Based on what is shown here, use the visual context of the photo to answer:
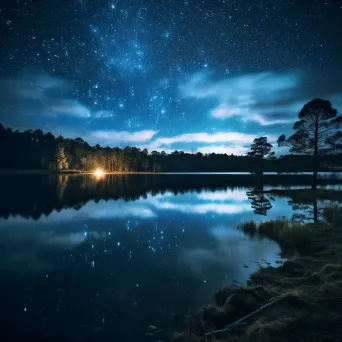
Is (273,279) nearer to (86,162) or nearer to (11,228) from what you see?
(11,228)

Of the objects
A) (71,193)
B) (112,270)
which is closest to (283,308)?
(112,270)

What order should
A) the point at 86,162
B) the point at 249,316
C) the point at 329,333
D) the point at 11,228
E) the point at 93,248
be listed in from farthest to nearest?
1. the point at 86,162
2. the point at 11,228
3. the point at 93,248
4. the point at 249,316
5. the point at 329,333

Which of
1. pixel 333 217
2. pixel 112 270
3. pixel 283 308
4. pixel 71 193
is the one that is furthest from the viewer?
pixel 71 193

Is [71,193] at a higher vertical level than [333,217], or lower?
lower

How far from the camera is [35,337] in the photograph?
229 inches

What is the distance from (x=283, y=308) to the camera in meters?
5.76

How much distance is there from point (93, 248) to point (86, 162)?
143 meters

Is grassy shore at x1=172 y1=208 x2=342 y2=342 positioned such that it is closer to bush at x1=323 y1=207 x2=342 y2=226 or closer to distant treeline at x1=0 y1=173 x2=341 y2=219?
bush at x1=323 y1=207 x2=342 y2=226

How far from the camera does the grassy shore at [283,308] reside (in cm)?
484

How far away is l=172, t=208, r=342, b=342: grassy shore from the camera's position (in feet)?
15.9

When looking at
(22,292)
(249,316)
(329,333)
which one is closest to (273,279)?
(249,316)

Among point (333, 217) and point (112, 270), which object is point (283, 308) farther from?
Result: point (333, 217)

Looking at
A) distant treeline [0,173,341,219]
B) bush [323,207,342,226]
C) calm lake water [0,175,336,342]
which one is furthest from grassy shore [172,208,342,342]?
distant treeline [0,173,341,219]

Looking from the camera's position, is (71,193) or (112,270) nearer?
(112,270)
